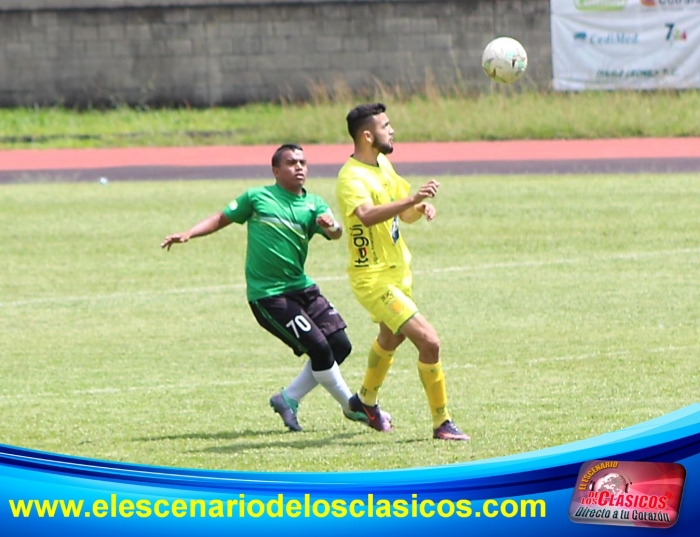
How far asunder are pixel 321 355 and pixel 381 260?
0.75m

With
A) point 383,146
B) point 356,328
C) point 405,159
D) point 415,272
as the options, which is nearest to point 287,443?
point 383,146

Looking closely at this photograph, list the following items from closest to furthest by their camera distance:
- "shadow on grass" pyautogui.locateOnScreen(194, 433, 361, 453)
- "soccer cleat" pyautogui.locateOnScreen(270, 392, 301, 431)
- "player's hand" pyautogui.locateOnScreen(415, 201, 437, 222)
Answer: "player's hand" pyautogui.locateOnScreen(415, 201, 437, 222) < "shadow on grass" pyautogui.locateOnScreen(194, 433, 361, 453) < "soccer cleat" pyautogui.locateOnScreen(270, 392, 301, 431)

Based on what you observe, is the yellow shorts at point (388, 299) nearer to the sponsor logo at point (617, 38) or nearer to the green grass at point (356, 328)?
the green grass at point (356, 328)

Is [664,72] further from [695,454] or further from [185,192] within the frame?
[695,454]

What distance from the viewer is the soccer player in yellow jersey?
28.5 feet

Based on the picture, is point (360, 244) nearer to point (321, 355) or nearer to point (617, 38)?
point (321, 355)

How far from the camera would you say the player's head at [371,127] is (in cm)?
883

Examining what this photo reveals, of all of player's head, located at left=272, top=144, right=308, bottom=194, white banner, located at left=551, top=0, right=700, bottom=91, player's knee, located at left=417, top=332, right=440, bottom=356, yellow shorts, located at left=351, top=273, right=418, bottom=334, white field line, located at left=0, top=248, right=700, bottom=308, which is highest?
player's head, located at left=272, top=144, right=308, bottom=194

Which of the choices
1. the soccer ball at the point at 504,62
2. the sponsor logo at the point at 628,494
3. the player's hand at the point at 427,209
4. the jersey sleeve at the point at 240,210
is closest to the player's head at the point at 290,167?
the jersey sleeve at the point at 240,210

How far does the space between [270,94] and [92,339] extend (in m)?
25.2

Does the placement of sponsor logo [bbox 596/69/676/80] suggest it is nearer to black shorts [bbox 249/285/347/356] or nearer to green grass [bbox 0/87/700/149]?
green grass [bbox 0/87/700/149]

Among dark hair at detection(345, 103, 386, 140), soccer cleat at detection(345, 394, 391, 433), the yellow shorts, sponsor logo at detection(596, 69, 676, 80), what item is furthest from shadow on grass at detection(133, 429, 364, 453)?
sponsor logo at detection(596, 69, 676, 80)

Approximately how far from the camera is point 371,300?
8.88 meters

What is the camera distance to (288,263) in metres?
9.23
